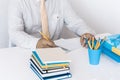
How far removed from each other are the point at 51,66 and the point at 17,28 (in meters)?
0.68

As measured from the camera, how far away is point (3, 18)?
207cm

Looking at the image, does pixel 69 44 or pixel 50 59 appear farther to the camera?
pixel 69 44

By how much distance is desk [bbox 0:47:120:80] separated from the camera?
1.07m

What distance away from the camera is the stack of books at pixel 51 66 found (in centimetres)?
101

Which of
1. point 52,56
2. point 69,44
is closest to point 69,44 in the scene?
point 69,44

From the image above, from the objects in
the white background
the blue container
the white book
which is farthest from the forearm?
the white background

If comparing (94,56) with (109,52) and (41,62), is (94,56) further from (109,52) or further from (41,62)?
(41,62)

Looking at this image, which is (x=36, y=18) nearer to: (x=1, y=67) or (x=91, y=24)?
(x=1, y=67)

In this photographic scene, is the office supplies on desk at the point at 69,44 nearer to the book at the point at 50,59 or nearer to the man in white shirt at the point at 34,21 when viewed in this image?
the man in white shirt at the point at 34,21

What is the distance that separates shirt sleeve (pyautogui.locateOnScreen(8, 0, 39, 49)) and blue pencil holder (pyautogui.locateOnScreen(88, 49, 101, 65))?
1.34 ft

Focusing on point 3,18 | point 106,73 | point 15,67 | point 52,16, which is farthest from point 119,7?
point 15,67

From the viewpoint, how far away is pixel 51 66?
1021 millimetres

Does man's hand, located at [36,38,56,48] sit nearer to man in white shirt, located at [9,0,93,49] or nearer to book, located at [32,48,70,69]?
man in white shirt, located at [9,0,93,49]

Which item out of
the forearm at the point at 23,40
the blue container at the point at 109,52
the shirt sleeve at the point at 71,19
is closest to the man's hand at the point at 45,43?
the forearm at the point at 23,40
